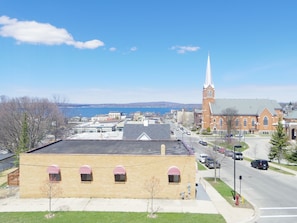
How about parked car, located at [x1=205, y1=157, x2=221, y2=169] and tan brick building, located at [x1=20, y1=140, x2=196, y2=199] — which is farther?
parked car, located at [x1=205, y1=157, x2=221, y2=169]

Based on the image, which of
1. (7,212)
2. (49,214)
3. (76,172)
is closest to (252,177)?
(76,172)

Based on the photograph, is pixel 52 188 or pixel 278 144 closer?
pixel 52 188

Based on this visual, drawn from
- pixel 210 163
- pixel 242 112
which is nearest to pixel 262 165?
pixel 210 163

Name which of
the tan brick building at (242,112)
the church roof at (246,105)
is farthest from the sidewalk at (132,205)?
the church roof at (246,105)

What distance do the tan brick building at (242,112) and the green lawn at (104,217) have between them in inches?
3134

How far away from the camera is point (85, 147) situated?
30844 millimetres

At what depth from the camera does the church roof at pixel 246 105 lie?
100000 mm

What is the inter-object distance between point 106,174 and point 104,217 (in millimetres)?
5363

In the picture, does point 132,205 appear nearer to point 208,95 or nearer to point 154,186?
point 154,186

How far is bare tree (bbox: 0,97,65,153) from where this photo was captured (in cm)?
5412

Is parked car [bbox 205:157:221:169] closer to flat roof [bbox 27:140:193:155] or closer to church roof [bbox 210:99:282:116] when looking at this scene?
flat roof [bbox 27:140:193:155]

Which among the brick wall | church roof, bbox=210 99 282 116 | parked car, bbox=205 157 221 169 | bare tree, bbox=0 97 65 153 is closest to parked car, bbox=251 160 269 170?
parked car, bbox=205 157 221 169

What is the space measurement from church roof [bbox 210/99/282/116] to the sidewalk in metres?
78.0

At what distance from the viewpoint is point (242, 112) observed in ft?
329
